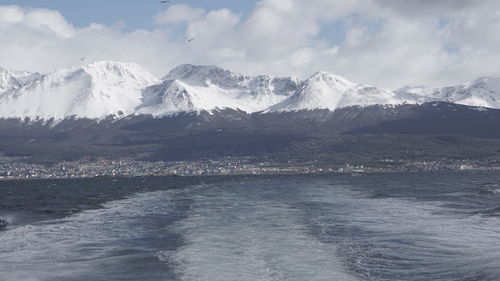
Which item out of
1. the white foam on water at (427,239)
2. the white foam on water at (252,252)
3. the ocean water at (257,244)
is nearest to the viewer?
the white foam on water at (252,252)

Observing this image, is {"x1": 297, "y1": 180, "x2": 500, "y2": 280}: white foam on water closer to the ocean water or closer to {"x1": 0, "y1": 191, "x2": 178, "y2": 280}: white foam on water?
the ocean water

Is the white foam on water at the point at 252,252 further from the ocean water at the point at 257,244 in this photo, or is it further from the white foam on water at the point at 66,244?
the white foam on water at the point at 66,244

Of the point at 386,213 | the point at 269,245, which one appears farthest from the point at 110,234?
the point at 386,213

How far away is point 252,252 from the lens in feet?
180

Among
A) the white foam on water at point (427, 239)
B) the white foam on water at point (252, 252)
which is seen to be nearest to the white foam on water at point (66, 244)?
the white foam on water at point (252, 252)

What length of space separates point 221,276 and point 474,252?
21.0 metres

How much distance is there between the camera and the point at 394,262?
49.7 metres

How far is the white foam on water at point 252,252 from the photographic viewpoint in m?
45.8

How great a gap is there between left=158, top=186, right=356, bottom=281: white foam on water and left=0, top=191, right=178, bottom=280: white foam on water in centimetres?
588

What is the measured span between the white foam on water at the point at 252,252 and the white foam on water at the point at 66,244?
588 centimetres

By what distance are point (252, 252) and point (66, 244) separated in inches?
721

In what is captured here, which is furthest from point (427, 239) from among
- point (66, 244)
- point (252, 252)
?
point (66, 244)

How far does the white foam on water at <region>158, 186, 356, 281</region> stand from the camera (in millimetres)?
45844

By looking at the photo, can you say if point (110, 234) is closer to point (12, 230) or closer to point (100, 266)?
point (12, 230)
